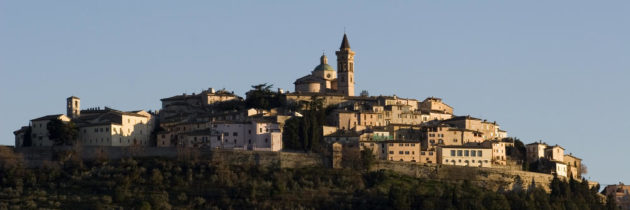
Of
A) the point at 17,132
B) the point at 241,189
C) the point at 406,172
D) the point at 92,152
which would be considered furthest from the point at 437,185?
the point at 17,132

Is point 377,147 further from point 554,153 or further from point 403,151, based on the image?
point 554,153

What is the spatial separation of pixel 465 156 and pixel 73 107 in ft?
93.2

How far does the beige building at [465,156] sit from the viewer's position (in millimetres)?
106875

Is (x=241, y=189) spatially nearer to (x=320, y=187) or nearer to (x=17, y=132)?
(x=320, y=187)

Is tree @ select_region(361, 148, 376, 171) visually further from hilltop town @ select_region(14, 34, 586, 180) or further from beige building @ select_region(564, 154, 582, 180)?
beige building @ select_region(564, 154, 582, 180)

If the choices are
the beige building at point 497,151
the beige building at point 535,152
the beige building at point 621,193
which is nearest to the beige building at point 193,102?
the beige building at point 497,151

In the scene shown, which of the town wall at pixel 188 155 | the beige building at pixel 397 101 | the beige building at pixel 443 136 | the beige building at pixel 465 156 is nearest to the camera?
the town wall at pixel 188 155

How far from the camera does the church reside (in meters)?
120

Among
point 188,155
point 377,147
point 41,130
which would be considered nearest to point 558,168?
point 377,147

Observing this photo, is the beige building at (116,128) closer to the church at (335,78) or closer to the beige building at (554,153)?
the church at (335,78)

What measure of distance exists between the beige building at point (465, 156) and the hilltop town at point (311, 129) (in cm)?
7

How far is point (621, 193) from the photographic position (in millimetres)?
123500

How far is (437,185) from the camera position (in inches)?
4028

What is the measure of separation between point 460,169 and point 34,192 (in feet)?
93.7
